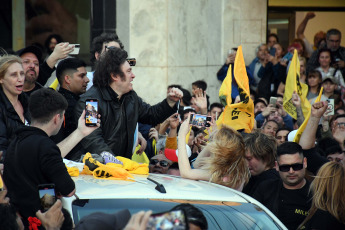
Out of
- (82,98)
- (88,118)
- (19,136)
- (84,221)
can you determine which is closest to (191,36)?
(82,98)

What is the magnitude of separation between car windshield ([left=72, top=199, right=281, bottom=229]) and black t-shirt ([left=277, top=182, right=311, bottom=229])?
3.16ft

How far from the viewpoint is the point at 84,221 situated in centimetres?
365

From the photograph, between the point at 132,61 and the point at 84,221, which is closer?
the point at 84,221

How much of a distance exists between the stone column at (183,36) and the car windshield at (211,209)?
7.41 metres

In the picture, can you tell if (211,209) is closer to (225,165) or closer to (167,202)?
(167,202)

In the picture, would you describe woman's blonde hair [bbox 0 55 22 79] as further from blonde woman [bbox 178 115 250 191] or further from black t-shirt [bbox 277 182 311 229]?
black t-shirt [bbox 277 182 311 229]

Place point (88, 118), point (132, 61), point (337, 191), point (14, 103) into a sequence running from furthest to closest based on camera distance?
point (132, 61) → point (14, 103) → point (88, 118) → point (337, 191)

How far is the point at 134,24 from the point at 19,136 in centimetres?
737

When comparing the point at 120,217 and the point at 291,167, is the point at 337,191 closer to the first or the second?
the point at 291,167

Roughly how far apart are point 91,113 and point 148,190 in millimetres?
1156

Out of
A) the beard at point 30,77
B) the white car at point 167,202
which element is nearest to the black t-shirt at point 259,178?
the white car at point 167,202

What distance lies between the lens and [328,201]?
17.0ft

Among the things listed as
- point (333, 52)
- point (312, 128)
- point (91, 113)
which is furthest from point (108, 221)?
point (333, 52)

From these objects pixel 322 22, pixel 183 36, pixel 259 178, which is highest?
pixel 322 22
